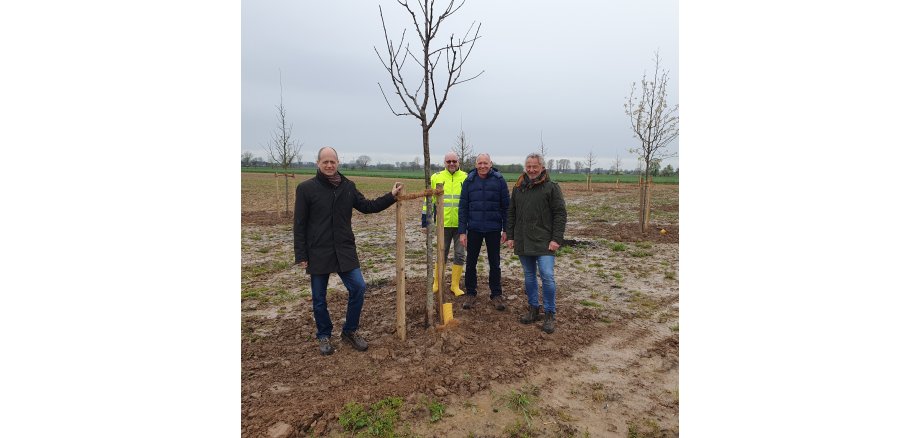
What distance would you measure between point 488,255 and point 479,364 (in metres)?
1.93

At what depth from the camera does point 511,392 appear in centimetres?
Answer: 350

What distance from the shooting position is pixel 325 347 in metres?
4.19

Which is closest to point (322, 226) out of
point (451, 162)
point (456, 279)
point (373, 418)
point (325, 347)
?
point (325, 347)

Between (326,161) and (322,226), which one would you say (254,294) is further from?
(326,161)

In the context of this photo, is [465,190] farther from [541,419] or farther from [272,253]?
[272,253]

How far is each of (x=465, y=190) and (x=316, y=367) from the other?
271 cm

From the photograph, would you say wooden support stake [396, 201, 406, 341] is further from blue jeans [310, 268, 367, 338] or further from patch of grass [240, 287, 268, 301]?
patch of grass [240, 287, 268, 301]

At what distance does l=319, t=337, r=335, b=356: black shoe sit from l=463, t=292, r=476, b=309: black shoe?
186 centimetres

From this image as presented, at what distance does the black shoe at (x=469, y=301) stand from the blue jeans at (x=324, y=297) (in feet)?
5.36

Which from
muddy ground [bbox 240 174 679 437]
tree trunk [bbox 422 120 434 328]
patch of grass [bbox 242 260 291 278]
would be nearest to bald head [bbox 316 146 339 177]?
tree trunk [bbox 422 120 434 328]

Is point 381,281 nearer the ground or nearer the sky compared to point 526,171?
nearer the ground

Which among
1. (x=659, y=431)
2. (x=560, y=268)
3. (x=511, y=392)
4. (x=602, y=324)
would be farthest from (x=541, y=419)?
(x=560, y=268)

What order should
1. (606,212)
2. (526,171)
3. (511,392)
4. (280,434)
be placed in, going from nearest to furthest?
1. (280,434)
2. (511,392)
3. (526,171)
4. (606,212)

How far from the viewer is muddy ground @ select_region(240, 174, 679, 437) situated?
10.3 feet
